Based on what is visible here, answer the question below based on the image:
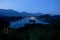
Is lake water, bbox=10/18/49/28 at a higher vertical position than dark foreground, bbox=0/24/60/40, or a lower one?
higher

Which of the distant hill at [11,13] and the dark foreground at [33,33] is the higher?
the distant hill at [11,13]

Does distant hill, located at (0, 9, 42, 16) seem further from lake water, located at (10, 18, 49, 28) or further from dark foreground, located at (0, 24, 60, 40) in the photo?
dark foreground, located at (0, 24, 60, 40)

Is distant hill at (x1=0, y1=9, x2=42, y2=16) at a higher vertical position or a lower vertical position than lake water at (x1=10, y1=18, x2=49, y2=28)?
higher

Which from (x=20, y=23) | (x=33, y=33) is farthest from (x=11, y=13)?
(x=33, y=33)

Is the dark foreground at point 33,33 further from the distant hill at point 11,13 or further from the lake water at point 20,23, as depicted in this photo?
the distant hill at point 11,13

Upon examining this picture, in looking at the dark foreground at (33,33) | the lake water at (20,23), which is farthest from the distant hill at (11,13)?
the dark foreground at (33,33)

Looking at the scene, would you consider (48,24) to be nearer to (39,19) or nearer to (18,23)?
(39,19)

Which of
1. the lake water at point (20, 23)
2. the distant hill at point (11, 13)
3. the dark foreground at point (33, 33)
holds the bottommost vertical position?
the dark foreground at point (33, 33)

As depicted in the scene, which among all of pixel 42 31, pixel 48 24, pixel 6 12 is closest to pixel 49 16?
pixel 48 24

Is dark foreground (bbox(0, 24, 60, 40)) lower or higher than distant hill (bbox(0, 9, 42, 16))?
lower

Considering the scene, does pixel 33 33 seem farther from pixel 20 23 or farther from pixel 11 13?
pixel 11 13

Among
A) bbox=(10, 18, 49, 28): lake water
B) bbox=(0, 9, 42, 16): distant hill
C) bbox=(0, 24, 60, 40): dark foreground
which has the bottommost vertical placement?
bbox=(0, 24, 60, 40): dark foreground

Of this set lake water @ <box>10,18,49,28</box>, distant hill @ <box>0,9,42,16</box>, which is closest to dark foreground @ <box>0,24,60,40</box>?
lake water @ <box>10,18,49,28</box>
